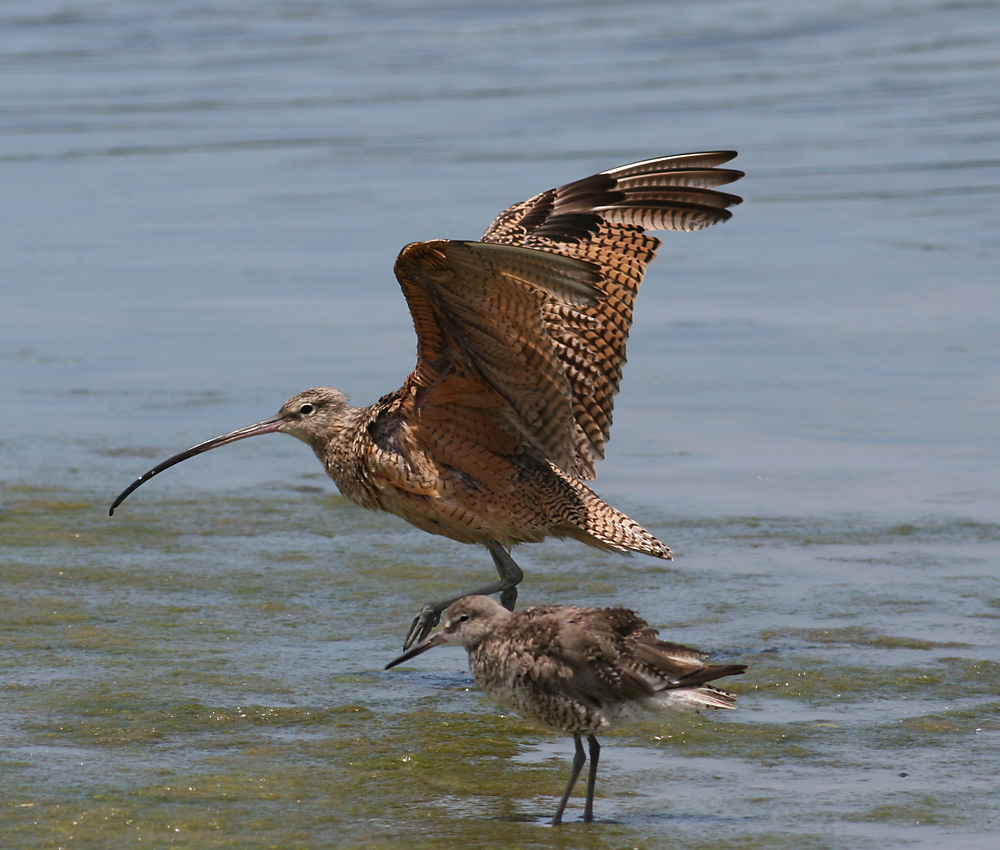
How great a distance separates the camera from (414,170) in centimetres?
1611

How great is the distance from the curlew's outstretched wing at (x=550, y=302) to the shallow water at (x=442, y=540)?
2.32 ft

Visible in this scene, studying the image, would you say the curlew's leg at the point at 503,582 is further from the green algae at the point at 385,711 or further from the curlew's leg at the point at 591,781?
the curlew's leg at the point at 591,781

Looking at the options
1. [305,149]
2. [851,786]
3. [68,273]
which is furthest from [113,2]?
[851,786]

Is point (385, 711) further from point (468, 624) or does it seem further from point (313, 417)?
point (313, 417)

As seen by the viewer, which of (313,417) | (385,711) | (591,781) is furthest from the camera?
(313,417)

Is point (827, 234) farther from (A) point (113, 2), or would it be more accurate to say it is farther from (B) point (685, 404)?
(A) point (113, 2)

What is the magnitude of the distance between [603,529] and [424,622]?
0.73 m

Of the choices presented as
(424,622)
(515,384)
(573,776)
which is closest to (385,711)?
(424,622)

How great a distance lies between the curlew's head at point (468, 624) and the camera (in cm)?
511

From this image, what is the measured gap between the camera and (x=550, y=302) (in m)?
7.03

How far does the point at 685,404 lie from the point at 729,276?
300 cm

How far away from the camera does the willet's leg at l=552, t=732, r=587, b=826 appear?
15.5ft

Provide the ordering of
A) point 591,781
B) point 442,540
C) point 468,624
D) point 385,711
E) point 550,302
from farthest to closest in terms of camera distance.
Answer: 1. point 442,540
2. point 550,302
3. point 385,711
4. point 468,624
5. point 591,781

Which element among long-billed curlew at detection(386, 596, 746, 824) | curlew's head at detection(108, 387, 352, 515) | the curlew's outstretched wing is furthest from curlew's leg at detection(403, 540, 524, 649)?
long-billed curlew at detection(386, 596, 746, 824)
